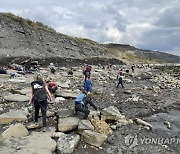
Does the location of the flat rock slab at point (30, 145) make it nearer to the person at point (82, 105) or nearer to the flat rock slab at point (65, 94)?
the person at point (82, 105)

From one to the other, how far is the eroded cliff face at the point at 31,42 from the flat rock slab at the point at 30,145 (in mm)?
28018

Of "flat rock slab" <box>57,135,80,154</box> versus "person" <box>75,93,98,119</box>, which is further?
"person" <box>75,93,98,119</box>

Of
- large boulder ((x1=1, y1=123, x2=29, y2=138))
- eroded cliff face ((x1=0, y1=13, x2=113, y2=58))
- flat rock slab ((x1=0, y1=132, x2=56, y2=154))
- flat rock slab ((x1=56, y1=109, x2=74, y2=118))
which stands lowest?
flat rock slab ((x1=0, y1=132, x2=56, y2=154))

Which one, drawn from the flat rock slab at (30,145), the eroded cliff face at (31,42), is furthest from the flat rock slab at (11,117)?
the eroded cliff face at (31,42)

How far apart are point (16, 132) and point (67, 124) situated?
1.77 meters

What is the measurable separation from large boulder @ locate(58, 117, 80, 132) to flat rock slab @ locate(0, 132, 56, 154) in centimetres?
73

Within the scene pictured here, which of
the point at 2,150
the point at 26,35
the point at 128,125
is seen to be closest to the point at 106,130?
the point at 128,125

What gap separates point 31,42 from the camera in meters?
44.8

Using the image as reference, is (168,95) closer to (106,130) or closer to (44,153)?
(106,130)

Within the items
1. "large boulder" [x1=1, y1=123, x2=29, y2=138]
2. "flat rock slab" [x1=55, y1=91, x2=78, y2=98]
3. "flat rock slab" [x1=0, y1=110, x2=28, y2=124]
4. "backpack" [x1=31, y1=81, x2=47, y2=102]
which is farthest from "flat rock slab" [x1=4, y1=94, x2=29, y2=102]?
"large boulder" [x1=1, y1=123, x2=29, y2=138]

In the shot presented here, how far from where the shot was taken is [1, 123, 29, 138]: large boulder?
32.2ft

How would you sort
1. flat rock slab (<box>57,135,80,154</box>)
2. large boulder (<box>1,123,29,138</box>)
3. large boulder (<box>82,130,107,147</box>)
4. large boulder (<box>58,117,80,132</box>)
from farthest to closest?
large boulder (<box>58,117,80,132</box>)
large boulder (<box>82,130,107,147</box>)
large boulder (<box>1,123,29,138</box>)
flat rock slab (<box>57,135,80,154</box>)

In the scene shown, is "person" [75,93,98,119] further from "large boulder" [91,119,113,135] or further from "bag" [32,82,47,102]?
"bag" [32,82,47,102]

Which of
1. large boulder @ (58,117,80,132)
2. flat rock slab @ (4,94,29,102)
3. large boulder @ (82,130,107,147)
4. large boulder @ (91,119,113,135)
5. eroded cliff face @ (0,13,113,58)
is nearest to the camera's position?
large boulder @ (82,130,107,147)
